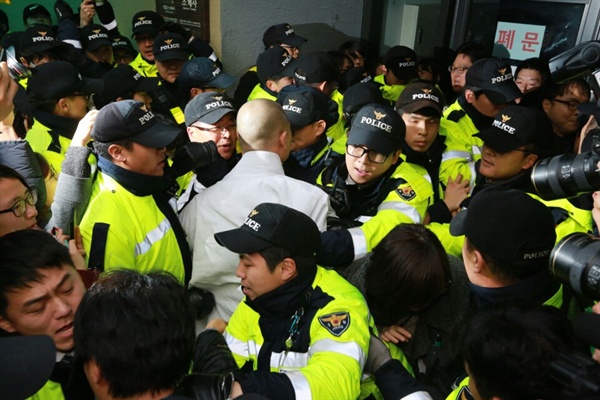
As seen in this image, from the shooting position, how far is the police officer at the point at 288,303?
173cm

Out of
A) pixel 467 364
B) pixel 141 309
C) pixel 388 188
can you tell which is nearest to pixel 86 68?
pixel 388 188

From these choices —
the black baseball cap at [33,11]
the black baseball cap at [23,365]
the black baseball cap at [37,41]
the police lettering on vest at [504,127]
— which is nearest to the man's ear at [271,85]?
the black baseball cap at [37,41]

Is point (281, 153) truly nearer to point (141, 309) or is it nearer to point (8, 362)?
point (141, 309)

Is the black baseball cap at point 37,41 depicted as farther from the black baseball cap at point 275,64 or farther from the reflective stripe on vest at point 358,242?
the reflective stripe on vest at point 358,242

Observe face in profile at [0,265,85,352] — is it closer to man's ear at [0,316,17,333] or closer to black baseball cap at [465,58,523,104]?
man's ear at [0,316,17,333]

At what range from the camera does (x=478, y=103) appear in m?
3.93

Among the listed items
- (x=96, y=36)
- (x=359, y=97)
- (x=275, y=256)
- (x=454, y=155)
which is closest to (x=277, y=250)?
(x=275, y=256)

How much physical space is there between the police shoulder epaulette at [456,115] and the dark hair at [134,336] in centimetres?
308

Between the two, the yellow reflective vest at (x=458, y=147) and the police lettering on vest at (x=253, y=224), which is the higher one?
the police lettering on vest at (x=253, y=224)

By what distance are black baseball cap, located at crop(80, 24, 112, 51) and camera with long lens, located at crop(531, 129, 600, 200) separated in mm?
4961

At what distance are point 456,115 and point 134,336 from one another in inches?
129

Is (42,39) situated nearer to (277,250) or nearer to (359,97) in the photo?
(359,97)

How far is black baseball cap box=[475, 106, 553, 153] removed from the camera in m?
2.93

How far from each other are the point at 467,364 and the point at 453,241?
4.02ft
